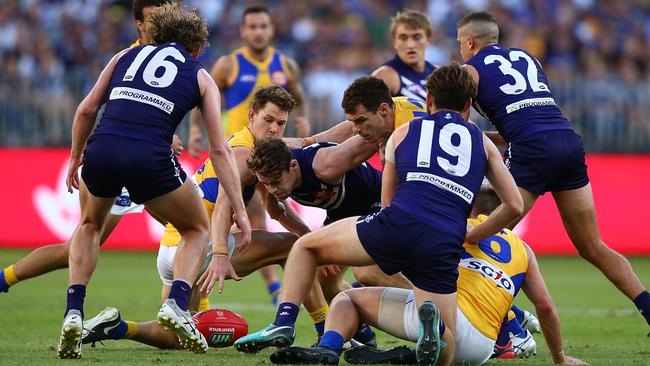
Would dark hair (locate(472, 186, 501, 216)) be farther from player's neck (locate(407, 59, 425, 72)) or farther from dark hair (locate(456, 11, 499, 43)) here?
player's neck (locate(407, 59, 425, 72))

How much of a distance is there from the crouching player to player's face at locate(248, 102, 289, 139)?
5.95 ft

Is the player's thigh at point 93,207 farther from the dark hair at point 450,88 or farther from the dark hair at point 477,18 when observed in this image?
the dark hair at point 477,18

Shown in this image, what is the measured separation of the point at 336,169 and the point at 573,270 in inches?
368

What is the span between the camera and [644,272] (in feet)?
48.5

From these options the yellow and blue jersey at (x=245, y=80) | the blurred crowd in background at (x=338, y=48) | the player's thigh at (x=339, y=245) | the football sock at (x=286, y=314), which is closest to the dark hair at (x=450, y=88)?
the player's thigh at (x=339, y=245)

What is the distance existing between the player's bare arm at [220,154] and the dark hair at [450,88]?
1.46m

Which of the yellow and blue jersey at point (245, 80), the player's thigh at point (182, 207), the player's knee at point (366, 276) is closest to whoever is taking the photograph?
the player's thigh at point (182, 207)

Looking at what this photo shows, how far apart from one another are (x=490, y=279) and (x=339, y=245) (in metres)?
1.02

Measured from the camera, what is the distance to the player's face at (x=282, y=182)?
23.4 ft

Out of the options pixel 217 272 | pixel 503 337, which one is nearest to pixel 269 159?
pixel 217 272

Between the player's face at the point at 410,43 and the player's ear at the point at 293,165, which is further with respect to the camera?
the player's face at the point at 410,43

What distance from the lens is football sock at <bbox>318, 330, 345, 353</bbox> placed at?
6.59 m

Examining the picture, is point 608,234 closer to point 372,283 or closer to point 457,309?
point 372,283

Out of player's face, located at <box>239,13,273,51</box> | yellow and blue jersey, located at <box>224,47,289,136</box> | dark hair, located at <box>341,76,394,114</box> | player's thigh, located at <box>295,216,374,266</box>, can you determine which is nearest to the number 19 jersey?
player's thigh, located at <box>295,216,374,266</box>
